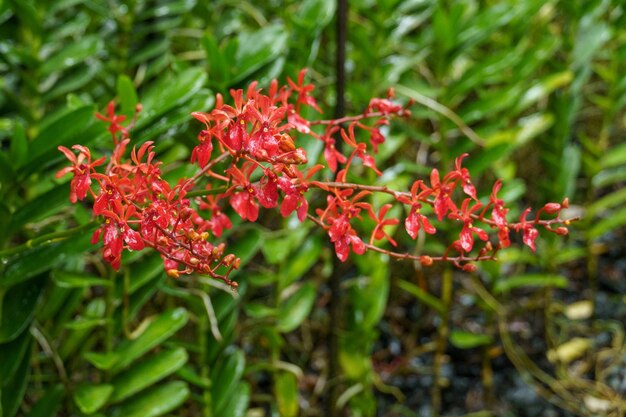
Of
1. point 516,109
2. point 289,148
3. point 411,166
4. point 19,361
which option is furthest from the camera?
point 516,109

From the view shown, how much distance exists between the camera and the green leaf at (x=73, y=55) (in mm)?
1274

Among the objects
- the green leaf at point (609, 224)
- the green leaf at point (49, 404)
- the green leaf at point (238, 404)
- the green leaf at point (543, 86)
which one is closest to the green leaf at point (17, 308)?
the green leaf at point (49, 404)

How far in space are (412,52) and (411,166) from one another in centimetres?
20

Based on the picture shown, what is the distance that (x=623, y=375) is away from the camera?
5.36 ft

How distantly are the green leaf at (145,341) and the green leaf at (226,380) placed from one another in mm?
148

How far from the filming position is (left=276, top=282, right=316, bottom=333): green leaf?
4.40 feet

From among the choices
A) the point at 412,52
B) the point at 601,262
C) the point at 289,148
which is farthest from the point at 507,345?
the point at 289,148

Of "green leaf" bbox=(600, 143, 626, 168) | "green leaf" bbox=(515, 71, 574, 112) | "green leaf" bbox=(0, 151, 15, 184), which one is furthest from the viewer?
"green leaf" bbox=(600, 143, 626, 168)

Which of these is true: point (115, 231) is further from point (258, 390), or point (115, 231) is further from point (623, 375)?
point (623, 375)

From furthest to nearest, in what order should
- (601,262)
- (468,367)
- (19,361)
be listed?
(601,262), (468,367), (19,361)

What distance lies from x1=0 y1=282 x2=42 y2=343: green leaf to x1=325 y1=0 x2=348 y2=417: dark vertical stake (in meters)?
0.45

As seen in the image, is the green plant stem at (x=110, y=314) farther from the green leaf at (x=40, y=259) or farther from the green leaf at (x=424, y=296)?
the green leaf at (x=424, y=296)

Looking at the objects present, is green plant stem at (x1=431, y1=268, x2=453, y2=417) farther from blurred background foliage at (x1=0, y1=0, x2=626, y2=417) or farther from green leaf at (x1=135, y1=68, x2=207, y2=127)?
green leaf at (x1=135, y1=68, x2=207, y2=127)

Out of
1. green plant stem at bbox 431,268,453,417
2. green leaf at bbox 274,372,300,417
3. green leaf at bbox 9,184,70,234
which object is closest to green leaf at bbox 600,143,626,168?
green plant stem at bbox 431,268,453,417
